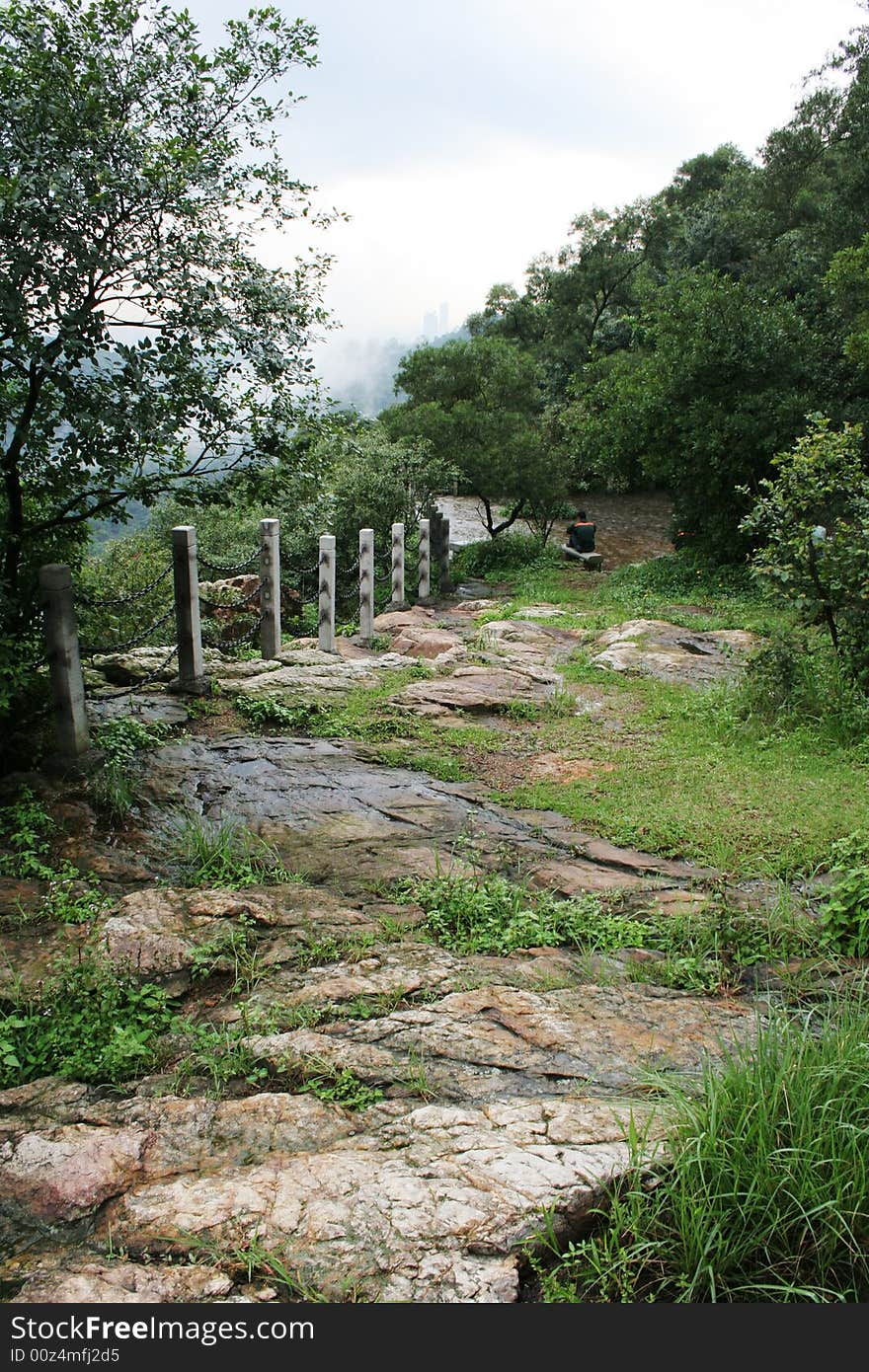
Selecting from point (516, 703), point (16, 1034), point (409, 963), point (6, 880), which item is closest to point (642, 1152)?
point (409, 963)

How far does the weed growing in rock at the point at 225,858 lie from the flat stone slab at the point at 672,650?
5.37 meters

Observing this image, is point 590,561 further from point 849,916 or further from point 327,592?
point 849,916

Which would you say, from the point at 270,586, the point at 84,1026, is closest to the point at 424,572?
the point at 270,586

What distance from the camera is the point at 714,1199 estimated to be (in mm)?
2828

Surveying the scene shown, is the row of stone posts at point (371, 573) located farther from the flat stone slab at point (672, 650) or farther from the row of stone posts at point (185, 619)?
the flat stone slab at point (672, 650)

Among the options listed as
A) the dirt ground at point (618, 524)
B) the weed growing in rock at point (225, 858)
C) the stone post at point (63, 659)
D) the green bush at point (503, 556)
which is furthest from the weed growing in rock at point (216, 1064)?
the dirt ground at point (618, 524)

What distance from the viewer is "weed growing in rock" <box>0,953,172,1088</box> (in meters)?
3.75

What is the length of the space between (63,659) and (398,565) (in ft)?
27.0

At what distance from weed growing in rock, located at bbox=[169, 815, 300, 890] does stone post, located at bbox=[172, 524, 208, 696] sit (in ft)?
8.20

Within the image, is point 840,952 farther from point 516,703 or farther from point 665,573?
point 665,573

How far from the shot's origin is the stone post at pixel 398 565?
45.4 feet

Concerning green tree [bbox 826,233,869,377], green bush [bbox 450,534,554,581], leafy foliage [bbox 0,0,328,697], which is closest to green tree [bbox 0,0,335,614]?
leafy foliage [bbox 0,0,328,697]

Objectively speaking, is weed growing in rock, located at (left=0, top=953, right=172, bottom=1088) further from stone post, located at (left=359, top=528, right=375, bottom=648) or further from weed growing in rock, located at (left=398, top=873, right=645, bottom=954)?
stone post, located at (left=359, top=528, right=375, bottom=648)

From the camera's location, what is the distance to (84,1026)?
12.9 ft
